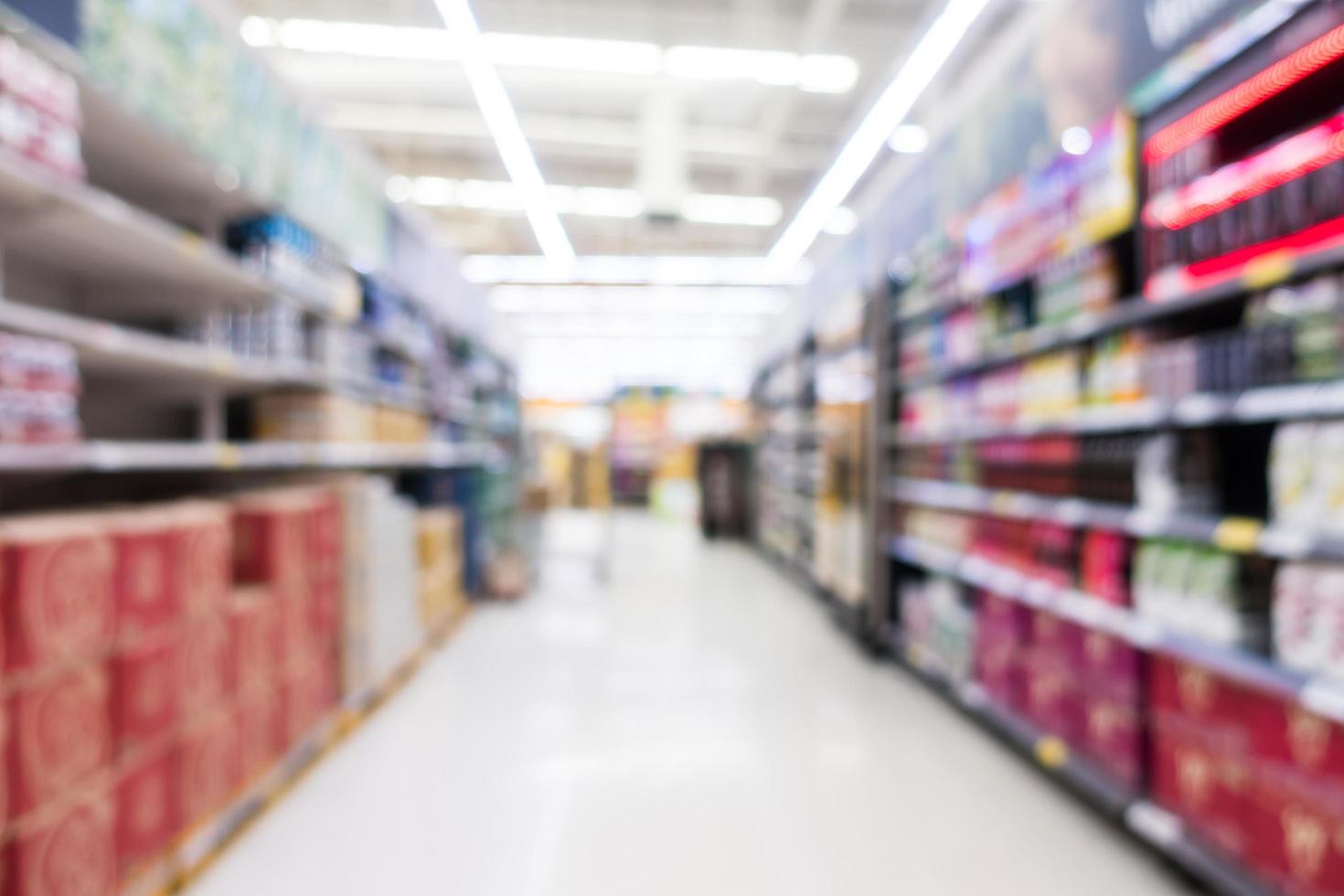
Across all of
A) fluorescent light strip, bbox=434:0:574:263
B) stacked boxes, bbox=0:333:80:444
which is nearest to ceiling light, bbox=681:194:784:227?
fluorescent light strip, bbox=434:0:574:263

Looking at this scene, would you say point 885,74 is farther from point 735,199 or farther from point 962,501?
point 735,199

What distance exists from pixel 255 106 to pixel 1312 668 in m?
3.67

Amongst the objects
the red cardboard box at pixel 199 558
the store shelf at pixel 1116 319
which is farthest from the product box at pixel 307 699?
the store shelf at pixel 1116 319

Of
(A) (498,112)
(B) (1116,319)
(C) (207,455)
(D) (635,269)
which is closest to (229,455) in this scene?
(C) (207,455)

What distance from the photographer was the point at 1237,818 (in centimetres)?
186

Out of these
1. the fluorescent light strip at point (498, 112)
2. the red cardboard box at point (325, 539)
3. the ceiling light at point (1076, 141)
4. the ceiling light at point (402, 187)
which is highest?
the ceiling light at point (402, 187)

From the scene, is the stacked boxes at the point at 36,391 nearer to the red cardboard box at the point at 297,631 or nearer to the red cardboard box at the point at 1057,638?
the red cardboard box at the point at 297,631

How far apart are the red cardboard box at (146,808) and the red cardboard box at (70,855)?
0.04m

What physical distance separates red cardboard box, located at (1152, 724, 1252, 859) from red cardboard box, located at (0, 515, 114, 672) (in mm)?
2910

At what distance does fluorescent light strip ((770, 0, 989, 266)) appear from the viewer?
287cm

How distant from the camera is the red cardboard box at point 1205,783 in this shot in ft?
6.10

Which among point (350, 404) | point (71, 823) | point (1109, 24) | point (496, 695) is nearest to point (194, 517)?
point (71, 823)

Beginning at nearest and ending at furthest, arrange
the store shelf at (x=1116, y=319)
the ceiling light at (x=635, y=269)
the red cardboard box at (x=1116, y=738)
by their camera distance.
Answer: the store shelf at (x=1116, y=319), the red cardboard box at (x=1116, y=738), the ceiling light at (x=635, y=269)

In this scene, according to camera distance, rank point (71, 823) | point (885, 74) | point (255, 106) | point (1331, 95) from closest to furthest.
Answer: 1. point (71, 823)
2. point (1331, 95)
3. point (255, 106)
4. point (885, 74)
